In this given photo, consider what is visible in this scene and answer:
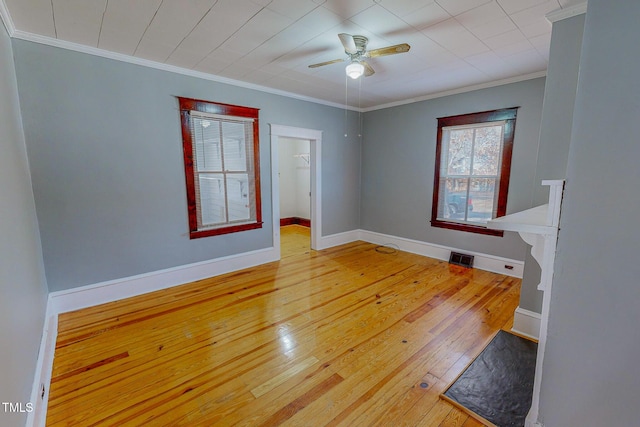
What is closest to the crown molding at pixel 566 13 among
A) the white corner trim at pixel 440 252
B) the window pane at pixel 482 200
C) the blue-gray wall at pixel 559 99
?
the blue-gray wall at pixel 559 99

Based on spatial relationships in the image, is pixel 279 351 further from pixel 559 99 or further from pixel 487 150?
pixel 487 150

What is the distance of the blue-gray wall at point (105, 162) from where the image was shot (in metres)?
2.55

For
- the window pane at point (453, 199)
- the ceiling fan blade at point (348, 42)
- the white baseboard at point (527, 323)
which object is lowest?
the white baseboard at point (527, 323)

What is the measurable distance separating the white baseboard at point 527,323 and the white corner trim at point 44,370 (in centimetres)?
343

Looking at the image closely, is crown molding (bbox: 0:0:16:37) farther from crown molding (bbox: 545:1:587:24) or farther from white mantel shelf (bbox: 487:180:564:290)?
crown molding (bbox: 545:1:587:24)

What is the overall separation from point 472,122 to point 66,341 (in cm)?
520

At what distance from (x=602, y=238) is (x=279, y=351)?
2.10 metres

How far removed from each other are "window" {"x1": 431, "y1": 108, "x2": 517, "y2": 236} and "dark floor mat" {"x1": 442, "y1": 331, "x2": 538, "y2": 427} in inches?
81.3

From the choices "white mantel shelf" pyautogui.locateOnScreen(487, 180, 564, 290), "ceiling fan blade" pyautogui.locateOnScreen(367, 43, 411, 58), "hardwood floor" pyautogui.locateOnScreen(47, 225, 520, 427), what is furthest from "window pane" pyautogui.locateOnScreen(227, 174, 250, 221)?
"white mantel shelf" pyautogui.locateOnScreen(487, 180, 564, 290)

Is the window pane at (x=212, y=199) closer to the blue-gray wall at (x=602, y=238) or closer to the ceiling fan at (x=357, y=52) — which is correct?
the ceiling fan at (x=357, y=52)

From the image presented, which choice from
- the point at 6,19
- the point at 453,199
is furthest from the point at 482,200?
the point at 6,19

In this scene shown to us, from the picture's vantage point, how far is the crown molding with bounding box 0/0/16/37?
1.97 metres

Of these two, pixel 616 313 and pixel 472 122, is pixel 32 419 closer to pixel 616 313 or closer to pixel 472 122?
pixel 616 313

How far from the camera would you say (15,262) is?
5.09 ft
